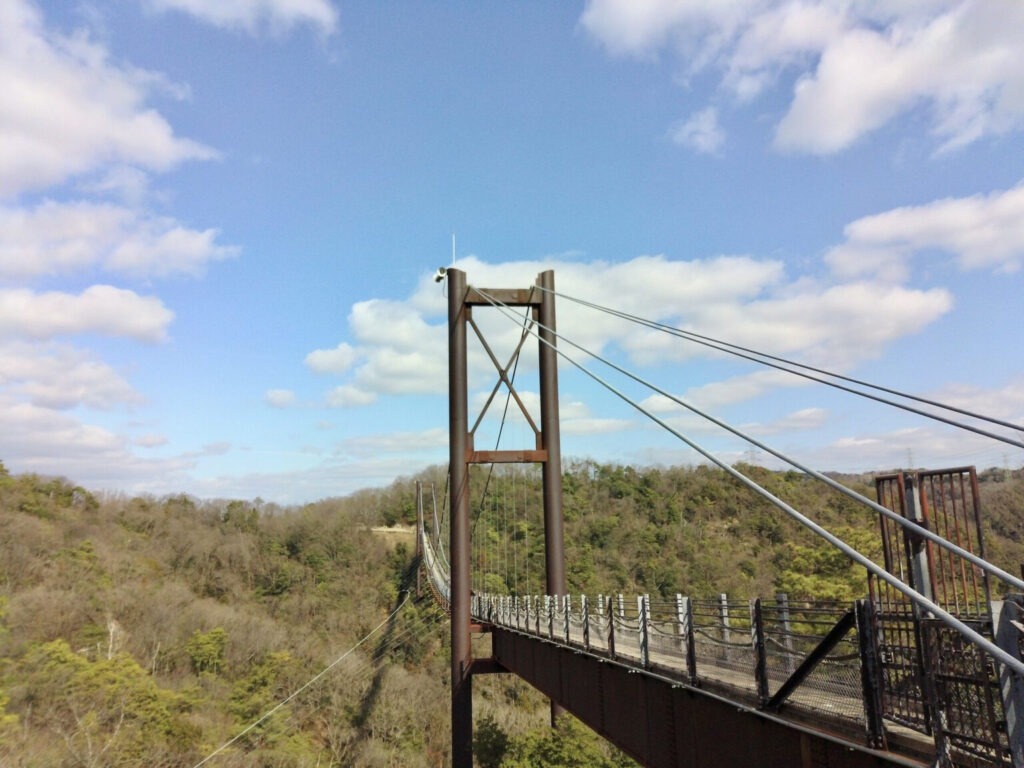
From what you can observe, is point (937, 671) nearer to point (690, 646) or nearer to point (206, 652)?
point (690, 646)

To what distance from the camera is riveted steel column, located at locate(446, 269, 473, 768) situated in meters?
19.8

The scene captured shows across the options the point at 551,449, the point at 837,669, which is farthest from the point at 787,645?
the point at 551,449

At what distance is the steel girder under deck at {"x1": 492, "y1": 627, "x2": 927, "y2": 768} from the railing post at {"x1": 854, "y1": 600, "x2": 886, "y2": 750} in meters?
0.17

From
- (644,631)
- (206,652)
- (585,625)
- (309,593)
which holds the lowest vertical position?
(206,652)

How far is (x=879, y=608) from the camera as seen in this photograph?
7398 millimetres

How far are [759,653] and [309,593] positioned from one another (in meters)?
55.2

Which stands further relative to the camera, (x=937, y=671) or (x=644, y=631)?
(x=644, y=631)

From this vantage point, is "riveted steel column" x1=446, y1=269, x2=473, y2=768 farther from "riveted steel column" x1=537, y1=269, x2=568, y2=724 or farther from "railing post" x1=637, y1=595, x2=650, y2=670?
"railing post" x1=637, y1=595, x2=650, y2=670

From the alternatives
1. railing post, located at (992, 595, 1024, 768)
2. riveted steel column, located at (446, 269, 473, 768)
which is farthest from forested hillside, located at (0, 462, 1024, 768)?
railing post, located at (992, 595, 1024, 768)

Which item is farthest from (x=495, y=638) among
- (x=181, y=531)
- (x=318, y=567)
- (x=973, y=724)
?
(x=181, y=531)

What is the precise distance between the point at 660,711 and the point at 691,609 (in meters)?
1.47

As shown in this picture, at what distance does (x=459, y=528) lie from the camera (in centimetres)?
2069

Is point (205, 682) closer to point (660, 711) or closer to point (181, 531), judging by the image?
point (181, 531)

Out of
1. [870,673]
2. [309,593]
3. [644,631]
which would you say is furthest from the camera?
[309,593]
